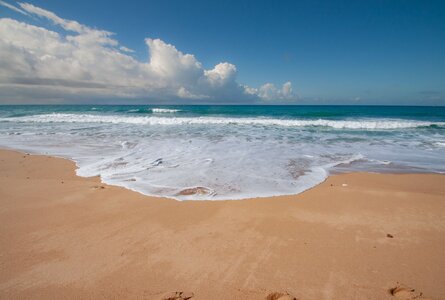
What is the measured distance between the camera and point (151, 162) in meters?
6.79

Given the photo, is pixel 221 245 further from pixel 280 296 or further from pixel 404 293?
pixel 404 293

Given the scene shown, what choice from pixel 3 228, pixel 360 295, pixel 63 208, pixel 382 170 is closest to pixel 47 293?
pixel 3 228

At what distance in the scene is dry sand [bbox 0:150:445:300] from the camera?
2262 millimetres

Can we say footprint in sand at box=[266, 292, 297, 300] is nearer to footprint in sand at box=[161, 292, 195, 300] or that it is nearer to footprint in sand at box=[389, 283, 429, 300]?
footprint in sand at box=[161, 292, 195, 300]

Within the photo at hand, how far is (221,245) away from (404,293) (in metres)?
1.85

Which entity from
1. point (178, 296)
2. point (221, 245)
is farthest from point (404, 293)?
point (178, 296)

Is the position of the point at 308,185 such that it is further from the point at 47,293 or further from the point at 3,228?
the point at 3,228

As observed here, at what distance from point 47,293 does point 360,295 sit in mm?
2906

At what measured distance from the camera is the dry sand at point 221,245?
2262 mm

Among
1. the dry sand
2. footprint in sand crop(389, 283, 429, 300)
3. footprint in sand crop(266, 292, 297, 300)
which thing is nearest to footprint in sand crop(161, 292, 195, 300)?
the dry sand

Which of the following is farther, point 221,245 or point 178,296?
point 221,245

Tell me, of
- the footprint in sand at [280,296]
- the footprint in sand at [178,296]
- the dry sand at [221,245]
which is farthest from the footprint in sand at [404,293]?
the footprint in sand at [178,296]

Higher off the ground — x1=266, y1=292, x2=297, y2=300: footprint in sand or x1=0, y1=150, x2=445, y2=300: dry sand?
x1=0, y1=150, x2=445, y2=300: dry sand

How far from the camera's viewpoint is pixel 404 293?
7.17ft
